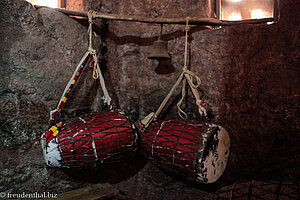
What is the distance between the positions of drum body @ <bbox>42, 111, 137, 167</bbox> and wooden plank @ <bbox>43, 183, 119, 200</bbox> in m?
0.36

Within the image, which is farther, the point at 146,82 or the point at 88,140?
the point at 146,82

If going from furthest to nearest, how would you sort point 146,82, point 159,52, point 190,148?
point 146,82, point 159,52, point 190,148

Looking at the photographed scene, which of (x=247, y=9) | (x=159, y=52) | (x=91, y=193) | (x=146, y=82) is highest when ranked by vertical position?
(x=247, y=9)

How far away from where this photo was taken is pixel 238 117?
1.52 meters

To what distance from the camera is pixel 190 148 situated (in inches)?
48.5

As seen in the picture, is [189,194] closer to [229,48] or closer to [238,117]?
[238,117]

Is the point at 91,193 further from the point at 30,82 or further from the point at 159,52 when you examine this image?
the point at 159,52

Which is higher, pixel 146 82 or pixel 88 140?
pixel 146 82

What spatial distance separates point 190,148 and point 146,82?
81cm

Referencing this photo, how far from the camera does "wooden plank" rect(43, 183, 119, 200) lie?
57.7 inches

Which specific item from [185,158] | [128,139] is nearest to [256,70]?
[185,158]

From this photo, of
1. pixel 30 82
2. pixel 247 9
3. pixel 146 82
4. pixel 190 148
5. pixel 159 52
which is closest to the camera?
pixel 190 148

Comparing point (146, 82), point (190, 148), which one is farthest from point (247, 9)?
point (190, 148)

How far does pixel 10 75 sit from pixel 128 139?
82 cm
